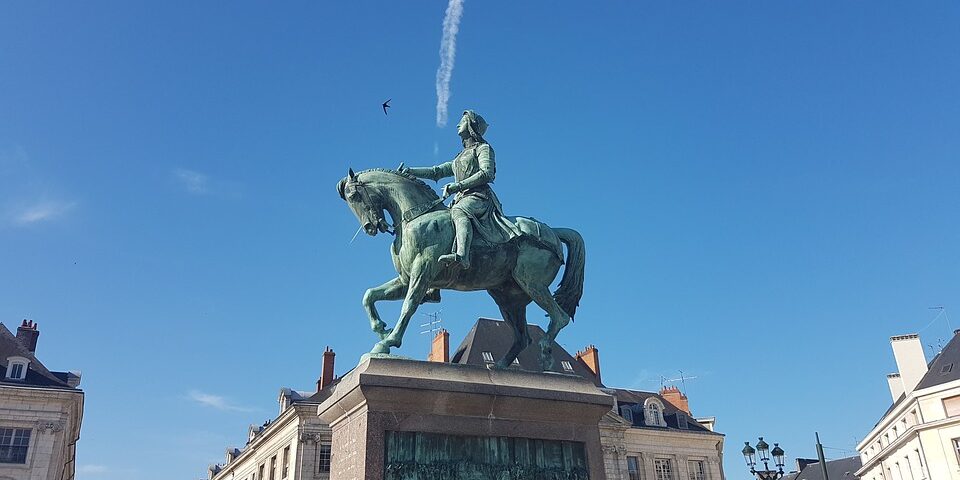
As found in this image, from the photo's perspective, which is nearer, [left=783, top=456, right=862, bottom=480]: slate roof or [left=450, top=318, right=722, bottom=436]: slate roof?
[left=450, top=318, right=722, bottom=436]: slate roof

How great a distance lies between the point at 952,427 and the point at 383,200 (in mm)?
43766

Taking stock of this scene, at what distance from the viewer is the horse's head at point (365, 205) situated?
973cm

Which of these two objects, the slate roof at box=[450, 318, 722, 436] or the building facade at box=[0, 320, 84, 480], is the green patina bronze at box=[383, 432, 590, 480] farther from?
the building facade at box=[0, 320, 84, 480]

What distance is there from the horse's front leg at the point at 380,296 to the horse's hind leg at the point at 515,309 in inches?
54.9

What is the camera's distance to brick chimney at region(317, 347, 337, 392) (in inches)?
1916

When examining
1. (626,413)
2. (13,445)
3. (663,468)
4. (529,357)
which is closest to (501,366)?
(529,357)

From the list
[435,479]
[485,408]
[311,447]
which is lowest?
[435,479]

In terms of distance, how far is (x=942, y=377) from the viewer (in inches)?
1724

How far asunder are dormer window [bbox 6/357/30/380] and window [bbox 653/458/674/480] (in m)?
40.1

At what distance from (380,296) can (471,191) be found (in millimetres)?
1895

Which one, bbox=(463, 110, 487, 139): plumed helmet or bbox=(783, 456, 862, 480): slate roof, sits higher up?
bbox=(783, 456, 862, 480): slate roof

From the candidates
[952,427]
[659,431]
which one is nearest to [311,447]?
[659,431]

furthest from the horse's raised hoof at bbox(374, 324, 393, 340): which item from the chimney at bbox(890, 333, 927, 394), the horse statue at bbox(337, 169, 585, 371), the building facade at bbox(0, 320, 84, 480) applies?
the chimney at bbox(890, 333, 927, 394)

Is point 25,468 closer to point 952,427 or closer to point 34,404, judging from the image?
point 34,404
